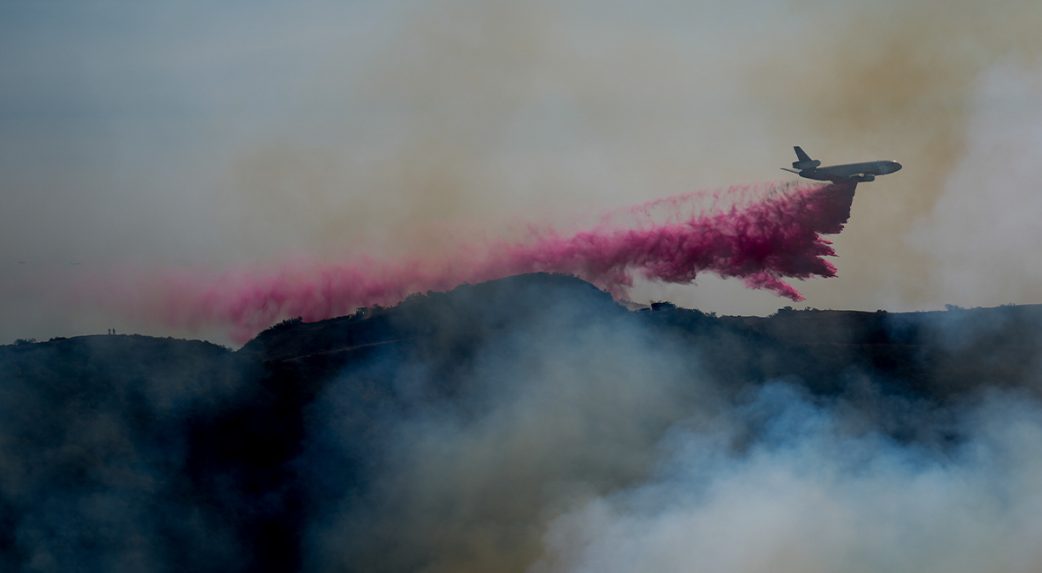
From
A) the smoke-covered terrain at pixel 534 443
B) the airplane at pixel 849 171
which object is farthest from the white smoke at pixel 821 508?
the airplane at pixel 849 171

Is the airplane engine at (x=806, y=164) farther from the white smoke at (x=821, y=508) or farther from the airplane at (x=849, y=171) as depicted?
the white smoke at (x=821, y=508)

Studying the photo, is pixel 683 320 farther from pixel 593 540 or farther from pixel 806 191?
pixel 593 540

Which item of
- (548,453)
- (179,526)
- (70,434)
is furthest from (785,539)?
(70,434)

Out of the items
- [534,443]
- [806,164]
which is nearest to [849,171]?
[806,164]

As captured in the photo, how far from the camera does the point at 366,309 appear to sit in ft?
260

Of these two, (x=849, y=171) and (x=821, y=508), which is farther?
(x=849, y=171)

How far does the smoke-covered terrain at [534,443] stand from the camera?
6191 centimetres

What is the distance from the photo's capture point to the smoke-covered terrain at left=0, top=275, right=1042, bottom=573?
61.9m

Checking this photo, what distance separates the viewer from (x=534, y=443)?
69125mm

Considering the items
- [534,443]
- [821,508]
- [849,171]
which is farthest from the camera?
[849,171]

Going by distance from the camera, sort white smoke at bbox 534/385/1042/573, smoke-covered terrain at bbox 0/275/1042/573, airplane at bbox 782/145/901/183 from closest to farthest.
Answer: white smoke at bbox 534/385/1042/573 → smoke-covered terrain at bbox 0/275/1042/573 → airplane at bbox 782/145/901/183

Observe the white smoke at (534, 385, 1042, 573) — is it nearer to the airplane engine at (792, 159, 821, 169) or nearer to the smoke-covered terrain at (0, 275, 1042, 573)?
the smoke-covered terrain at (0, 275, 1042, 573)

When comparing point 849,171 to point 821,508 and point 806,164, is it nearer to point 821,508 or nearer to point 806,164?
point 806,164

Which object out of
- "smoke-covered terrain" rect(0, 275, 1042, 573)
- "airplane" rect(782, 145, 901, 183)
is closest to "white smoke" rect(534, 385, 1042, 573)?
"smoke-covered terrain" rect(0, 275, 1042, 573)
